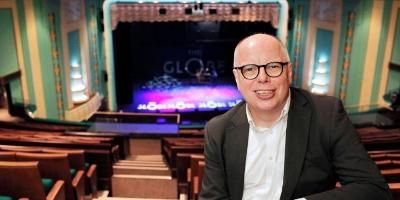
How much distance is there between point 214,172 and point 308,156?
341 millimetres

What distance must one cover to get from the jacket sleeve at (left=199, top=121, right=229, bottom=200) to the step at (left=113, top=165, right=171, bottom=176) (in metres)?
3.53

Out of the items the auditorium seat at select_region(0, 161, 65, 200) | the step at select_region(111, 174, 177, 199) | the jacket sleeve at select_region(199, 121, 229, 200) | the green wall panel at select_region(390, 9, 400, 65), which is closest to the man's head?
the jacket sleeve at select_region(199, 121, 229, 200)

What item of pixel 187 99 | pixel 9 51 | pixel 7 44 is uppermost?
pixel 7 44

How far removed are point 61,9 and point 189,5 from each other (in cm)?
359

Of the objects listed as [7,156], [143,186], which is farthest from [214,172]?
[143,186]

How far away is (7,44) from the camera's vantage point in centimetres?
748

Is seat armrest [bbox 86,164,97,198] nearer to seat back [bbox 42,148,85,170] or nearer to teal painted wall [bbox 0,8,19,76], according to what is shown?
seat back [bbox 42,148,85,170]

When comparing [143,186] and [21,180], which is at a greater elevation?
[21,180]

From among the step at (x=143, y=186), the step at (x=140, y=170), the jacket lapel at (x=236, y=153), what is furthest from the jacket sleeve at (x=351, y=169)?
the step at (x=140, y=170)

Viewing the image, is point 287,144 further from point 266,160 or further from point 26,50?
point 26,50

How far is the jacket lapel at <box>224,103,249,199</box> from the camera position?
132 centimetres

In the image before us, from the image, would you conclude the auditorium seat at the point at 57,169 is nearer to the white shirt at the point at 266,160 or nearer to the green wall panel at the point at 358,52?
the white shirt at the point at 266,160

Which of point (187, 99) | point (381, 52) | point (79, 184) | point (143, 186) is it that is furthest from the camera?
point (187, 99)

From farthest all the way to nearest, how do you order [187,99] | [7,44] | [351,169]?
1. [187,99]
2. [7,44]
3. [351,169]
